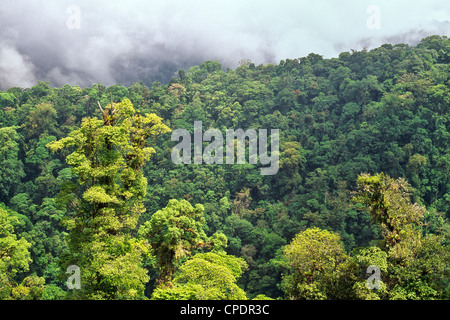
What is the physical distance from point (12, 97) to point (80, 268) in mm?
30889

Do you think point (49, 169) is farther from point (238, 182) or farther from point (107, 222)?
point (107, 222)

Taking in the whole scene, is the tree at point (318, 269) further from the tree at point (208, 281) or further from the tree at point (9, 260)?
the tree at point (9, 260)

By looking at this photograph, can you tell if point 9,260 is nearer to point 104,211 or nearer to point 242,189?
point 104,211

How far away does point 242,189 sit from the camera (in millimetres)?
30594

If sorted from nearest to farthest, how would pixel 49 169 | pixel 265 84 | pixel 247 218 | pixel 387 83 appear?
pixel 247 218 → pixel 49 169 → pixel 387 83 → pixel 265 84

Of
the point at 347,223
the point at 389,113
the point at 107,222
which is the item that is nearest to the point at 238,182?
the point at 347,223

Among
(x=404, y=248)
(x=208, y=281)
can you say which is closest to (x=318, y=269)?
(x=404, y=248)

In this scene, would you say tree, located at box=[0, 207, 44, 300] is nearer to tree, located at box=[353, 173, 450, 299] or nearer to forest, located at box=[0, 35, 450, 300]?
forest, located at box=[0, 35, 450, 300]

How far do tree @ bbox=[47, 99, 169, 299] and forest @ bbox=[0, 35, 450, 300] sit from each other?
4 centimetres

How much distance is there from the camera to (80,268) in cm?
1036

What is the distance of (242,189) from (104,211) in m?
20.7

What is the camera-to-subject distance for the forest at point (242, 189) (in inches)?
417

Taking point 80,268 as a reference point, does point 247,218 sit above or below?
above
